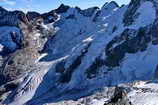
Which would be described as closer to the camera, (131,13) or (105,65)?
(105,65)

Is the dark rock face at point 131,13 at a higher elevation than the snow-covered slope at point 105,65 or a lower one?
higher

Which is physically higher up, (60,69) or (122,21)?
(122,21)

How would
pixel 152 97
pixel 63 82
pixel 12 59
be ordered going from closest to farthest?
1. pixel 152 97
2. pixel 63 82
3. pixel 12 59

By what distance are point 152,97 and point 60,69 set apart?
79145 mm

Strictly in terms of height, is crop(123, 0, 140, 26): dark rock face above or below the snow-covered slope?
above

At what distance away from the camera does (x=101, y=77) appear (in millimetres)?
133375

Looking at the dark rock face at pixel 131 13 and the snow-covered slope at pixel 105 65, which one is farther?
the dark rock face at pixel 131 13

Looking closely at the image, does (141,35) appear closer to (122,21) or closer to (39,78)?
(122,21)

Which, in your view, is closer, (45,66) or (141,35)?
(141,35)

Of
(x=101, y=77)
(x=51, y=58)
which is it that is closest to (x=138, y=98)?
(x=101, y=77)

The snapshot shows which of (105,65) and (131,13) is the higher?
(131,13)

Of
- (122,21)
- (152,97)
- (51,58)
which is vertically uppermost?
(122,21)

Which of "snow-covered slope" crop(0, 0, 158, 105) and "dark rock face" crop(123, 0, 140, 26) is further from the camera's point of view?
Answer: "dark rock face" crop(123, 0, 140, 26)

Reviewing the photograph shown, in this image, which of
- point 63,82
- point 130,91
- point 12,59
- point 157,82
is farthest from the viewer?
point 12,59
